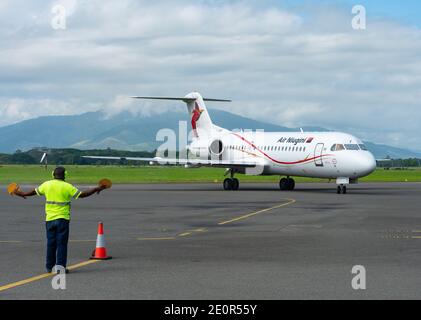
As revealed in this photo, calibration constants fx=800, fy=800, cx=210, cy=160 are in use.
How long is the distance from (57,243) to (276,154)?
32.6 meters

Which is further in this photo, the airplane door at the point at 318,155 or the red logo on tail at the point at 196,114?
the red logo on tail at the point at 196,114

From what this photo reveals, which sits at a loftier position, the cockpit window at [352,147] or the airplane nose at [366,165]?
the cockpit window at [352,147]

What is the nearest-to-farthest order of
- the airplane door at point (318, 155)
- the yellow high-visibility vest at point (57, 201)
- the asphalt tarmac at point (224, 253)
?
the asphalt tarmac at point (224, 253)
the yellow high-visibility vest at point (57, 201)
the airplane door at point (318, 155)

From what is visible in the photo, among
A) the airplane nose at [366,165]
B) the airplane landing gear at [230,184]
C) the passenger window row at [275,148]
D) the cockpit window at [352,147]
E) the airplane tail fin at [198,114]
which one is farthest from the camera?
the airplane tail fin at [198,114]

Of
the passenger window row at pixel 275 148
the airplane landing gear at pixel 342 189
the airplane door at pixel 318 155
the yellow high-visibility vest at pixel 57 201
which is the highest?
the passenger window row at pixel 275 148

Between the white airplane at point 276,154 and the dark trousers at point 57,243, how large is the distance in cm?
2816

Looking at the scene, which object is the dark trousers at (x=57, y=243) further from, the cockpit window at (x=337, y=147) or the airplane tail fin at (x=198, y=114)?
the airplane tail fin at (x=198, y=114)

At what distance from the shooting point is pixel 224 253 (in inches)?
606

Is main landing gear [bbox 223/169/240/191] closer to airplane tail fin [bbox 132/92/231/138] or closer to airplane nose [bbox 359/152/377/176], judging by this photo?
airplane tail fin [bbox 132/92/231/138]

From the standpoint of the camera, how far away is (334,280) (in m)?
11.9

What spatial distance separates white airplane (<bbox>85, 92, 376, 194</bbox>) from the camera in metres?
40.6

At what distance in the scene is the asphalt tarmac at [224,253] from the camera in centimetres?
1105

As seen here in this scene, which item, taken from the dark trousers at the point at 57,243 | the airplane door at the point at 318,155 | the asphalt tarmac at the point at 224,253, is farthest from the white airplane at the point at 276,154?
the dark trousers at the point at 57,243
